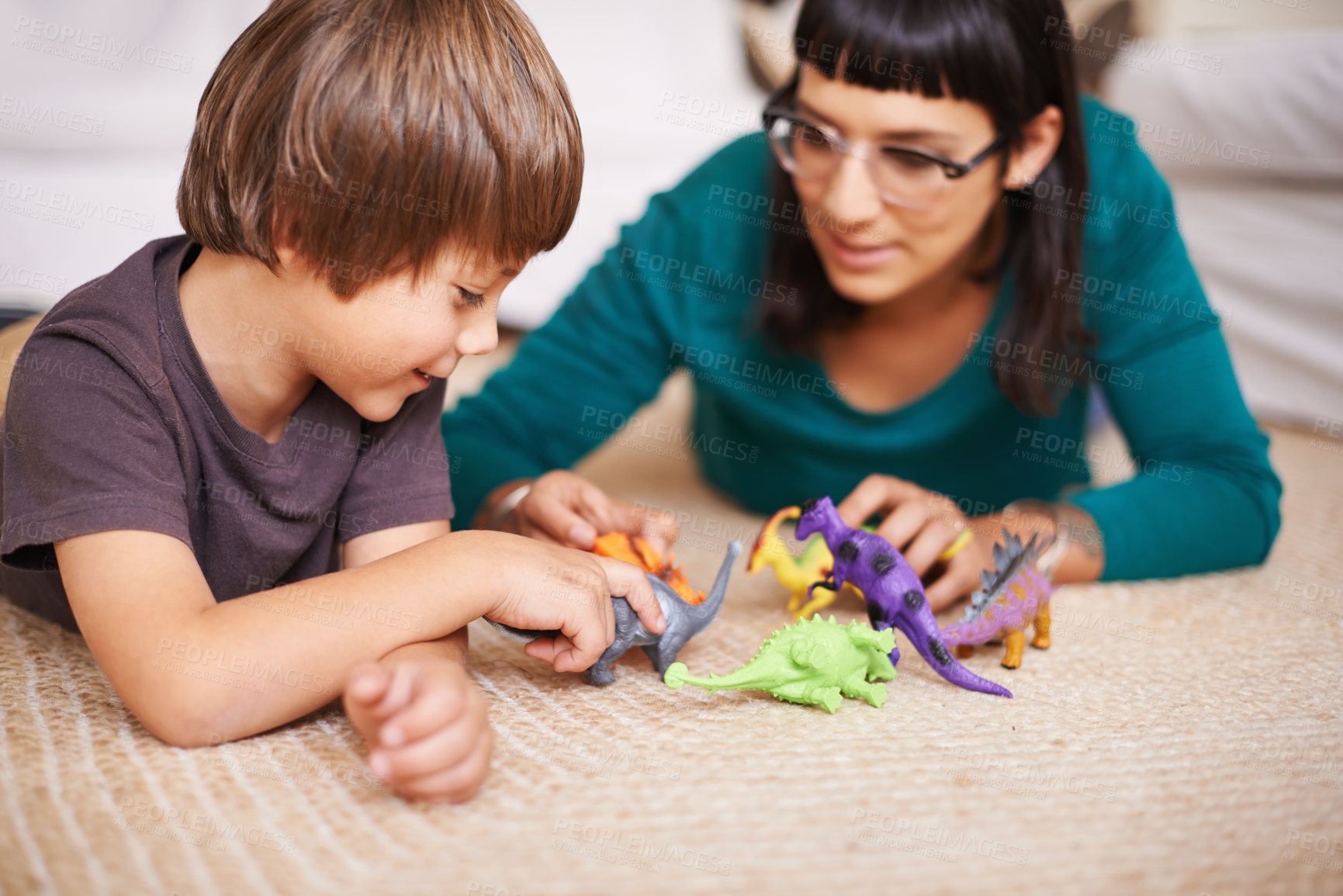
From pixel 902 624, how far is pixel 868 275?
456 mm

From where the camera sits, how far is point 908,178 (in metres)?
1.09

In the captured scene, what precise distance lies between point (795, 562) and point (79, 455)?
0.62 m

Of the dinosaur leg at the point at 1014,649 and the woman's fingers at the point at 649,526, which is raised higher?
the woman's fingers at the point at 649,526

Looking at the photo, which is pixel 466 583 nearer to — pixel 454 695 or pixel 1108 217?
pixel 454 695

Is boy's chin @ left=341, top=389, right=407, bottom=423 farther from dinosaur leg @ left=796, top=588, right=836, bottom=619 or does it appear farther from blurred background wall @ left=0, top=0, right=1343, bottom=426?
blurred background wall @ left=0, top=0, right=1343, bottom=426

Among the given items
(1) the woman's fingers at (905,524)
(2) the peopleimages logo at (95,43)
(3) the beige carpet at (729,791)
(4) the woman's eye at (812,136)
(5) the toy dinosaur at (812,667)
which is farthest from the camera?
(2) the peopleimages logo at (95,43)

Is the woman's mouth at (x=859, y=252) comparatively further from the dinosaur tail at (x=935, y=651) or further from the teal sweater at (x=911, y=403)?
the dinosaur tail at (x=935, y=651)

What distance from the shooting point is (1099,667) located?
933mm

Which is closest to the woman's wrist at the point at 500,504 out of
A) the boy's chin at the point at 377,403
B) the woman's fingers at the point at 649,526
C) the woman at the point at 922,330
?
the woman at the point at 922,330

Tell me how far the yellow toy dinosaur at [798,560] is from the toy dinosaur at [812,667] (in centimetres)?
17

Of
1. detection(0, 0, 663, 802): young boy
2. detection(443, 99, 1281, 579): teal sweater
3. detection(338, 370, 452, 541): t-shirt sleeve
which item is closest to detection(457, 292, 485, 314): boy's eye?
detection(0, 0, 663, 802): young boy

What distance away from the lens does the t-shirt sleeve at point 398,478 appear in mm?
905

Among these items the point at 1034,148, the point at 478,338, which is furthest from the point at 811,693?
the point at 1034,148

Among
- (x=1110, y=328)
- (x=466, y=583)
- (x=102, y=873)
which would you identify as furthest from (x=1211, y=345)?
(x=102, y=873)
